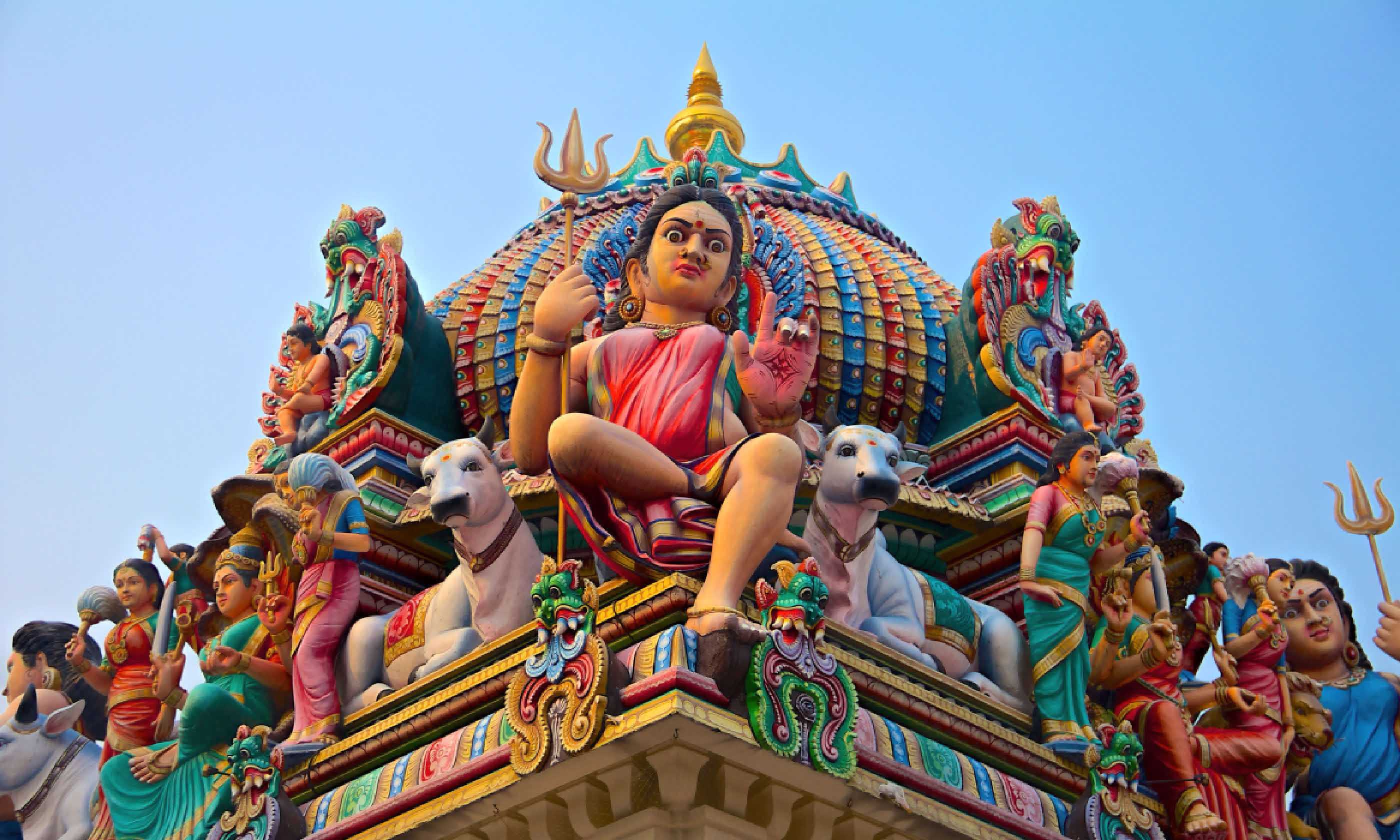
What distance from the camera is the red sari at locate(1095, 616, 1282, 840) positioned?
1105 cm

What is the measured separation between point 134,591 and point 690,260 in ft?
18.3

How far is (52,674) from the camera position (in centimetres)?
1345

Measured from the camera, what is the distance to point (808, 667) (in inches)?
326

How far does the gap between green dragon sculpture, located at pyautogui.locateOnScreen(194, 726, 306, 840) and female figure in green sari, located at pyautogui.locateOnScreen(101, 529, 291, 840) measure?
401 millimetres

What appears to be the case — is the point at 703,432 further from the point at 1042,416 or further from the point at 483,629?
the point at 1042,416

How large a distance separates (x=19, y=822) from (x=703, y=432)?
6607 millimetres

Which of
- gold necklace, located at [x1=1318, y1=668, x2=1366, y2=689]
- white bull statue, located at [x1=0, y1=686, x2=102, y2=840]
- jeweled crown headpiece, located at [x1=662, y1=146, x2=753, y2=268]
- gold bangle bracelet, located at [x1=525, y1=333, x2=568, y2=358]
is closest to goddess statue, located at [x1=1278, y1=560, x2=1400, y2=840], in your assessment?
gold necklace, located at [x1=1318, y1=668, x2=1366, y2=689]

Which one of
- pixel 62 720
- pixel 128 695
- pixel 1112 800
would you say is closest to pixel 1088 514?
pixel 1112 800

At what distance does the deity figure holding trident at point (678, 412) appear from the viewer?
8977 millimetres

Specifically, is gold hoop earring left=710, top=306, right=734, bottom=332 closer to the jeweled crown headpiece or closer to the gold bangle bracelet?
the jeweled crown headpiece

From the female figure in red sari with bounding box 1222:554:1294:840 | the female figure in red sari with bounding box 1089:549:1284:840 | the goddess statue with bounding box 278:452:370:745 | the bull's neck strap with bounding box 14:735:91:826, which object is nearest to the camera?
the goddess statue with bounding box 278:452:370:745

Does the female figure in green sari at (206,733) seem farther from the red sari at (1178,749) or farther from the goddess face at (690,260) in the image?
the red sari at (1178,749)

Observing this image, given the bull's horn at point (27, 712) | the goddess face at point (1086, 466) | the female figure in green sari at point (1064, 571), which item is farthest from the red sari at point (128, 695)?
the goddess face at point (1086, 466)

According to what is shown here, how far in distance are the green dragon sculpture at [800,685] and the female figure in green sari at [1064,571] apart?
2.47 metres
